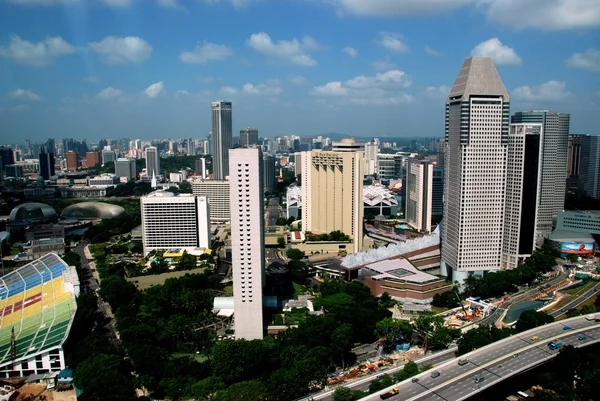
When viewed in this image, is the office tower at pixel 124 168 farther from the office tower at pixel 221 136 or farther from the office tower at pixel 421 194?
the office tower at pixel 421 194

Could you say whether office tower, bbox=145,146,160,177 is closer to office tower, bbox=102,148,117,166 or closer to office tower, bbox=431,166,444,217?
office tower, bbox=102,148,117,166

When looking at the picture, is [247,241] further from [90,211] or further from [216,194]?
[90,211]

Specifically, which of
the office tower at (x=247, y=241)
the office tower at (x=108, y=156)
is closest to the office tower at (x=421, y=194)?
the office tower at (x=247, y=241)

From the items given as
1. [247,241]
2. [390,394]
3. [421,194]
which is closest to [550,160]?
[421,194]

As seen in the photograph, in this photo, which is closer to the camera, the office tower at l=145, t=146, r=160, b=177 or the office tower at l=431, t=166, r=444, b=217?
the office tower at l=431, t=166, r=444, b=217

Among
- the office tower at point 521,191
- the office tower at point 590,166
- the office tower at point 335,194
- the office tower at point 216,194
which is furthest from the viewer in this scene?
the office tower at point 590,166

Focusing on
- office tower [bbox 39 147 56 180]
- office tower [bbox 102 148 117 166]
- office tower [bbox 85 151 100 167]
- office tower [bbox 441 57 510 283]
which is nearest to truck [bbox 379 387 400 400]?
office tower [bbox 441 57 510 283]

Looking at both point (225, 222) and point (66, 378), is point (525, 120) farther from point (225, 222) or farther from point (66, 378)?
point (66, 378)
